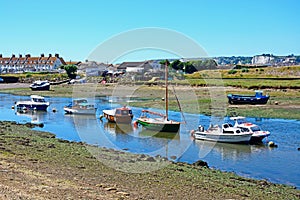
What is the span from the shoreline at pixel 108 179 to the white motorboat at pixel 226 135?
868 cm

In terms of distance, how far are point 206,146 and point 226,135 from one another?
6.41 feet

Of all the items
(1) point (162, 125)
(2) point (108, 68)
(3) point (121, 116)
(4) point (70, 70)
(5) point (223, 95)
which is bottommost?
(1) point (162, 125)

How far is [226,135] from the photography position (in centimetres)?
2927

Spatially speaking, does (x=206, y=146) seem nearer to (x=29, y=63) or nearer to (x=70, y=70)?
(x=70, y=70)

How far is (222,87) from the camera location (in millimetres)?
81875

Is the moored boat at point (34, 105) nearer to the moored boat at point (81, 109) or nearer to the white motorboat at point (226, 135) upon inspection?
the moored boat at point (81, 109)

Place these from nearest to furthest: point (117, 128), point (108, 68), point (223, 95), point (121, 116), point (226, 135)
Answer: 1. point (226, 135)
2. point (117, 128)
3. point (121, 116)
4. point (223, 95)
5. point (108, 68)

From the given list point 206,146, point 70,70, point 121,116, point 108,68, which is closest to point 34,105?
point 121,116

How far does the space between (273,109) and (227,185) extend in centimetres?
3475

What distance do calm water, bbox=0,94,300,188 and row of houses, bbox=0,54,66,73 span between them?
4586 inches

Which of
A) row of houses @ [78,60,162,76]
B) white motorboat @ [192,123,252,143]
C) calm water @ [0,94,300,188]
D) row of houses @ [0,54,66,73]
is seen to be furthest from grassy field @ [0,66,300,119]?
row of houses @ [0,54,66,73]

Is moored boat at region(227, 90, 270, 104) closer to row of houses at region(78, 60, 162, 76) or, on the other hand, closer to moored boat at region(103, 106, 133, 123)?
moored boat at region(103, 106, 133, 123)

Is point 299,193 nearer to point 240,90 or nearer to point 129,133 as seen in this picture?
point 129,133

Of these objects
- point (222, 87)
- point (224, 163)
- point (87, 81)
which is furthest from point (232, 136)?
point (87, 81)
